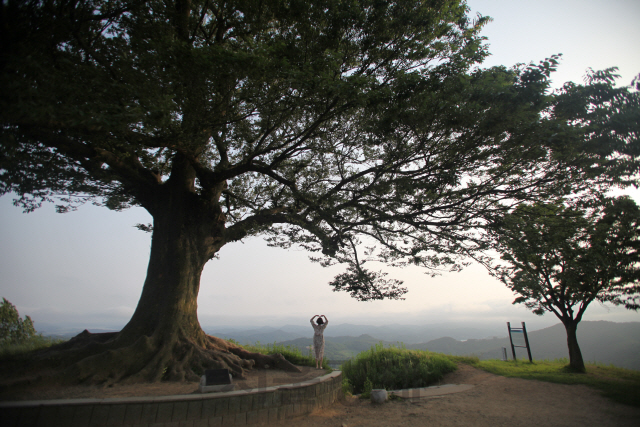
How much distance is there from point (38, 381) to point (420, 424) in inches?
248

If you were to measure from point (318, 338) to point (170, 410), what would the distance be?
442cm

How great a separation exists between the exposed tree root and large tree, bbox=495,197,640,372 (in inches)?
263

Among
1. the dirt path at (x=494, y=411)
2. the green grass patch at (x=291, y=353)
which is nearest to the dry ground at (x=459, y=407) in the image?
the dirt path at (x=494, y=411)

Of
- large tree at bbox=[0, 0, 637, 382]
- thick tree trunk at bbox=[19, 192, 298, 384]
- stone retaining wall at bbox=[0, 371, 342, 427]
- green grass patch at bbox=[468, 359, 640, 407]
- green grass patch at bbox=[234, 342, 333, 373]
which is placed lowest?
green grass patch at bbox=[468, 359, 640, 407]

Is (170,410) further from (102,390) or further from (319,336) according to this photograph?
(319,336)

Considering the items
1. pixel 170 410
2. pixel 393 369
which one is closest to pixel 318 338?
pixel 393 369

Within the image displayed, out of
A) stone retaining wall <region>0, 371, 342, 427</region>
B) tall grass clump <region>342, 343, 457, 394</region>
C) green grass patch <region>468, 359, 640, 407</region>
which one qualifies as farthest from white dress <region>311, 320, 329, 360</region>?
green grass patch <region>468, 359, 640, 407</region>

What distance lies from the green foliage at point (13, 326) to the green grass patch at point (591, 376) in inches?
582

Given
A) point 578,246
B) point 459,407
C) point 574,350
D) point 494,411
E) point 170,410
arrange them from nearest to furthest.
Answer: point 170,410
point 494,411
point 459,407
point 578,246
point 574,350

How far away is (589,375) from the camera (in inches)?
371

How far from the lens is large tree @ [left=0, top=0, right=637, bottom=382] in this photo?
4387mm

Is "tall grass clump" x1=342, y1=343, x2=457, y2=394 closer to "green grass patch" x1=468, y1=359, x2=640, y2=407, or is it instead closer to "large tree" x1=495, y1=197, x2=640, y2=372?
"green grass patch" x1=468, y1=359, x2=640, y2=407

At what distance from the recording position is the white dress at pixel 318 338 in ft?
25.8

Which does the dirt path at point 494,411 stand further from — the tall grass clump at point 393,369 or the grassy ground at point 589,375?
the tall grass clump at point 393,369
